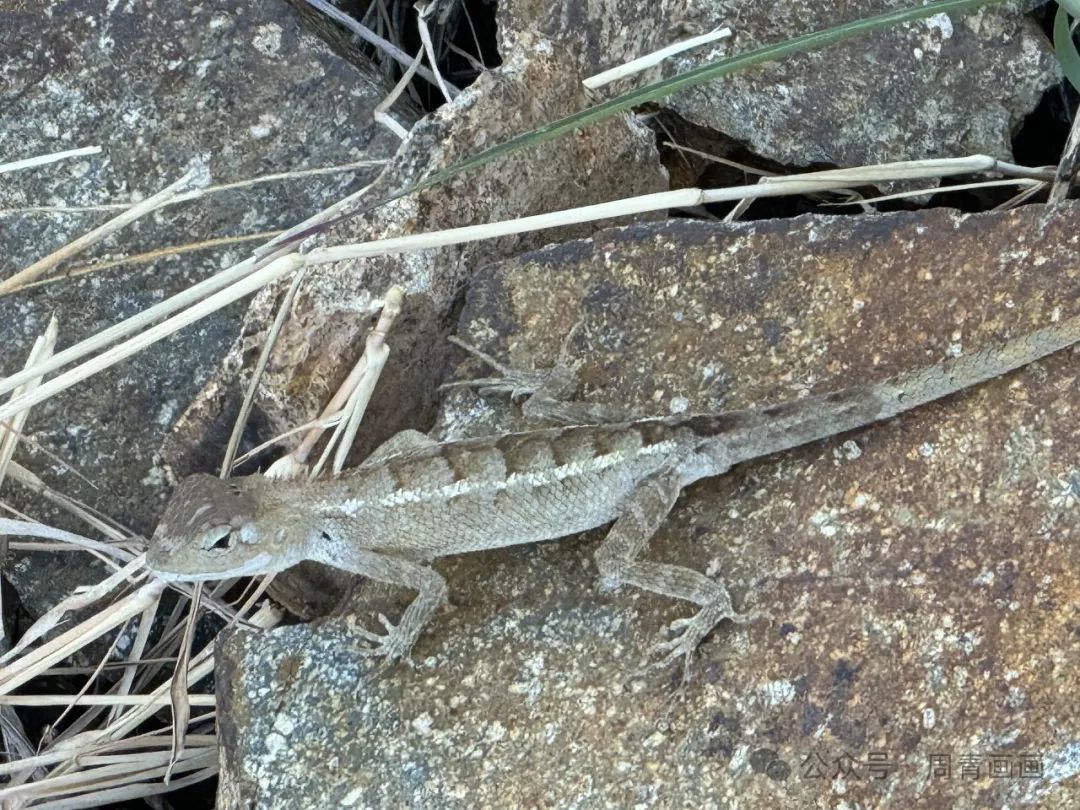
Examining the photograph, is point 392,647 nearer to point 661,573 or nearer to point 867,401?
point 661,573

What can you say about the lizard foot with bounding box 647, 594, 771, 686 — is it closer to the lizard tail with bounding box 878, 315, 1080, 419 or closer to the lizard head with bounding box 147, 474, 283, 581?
the lizard tail with bounding box 878, 315, 1080, 419

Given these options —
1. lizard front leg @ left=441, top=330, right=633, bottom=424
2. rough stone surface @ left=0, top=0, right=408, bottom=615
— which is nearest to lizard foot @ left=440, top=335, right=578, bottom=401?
lizard front leg @ left=441, top=330, right=633, bottom=424

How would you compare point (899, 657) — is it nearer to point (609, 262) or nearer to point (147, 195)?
point (609, 262)

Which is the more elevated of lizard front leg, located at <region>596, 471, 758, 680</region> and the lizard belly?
the lizard belly

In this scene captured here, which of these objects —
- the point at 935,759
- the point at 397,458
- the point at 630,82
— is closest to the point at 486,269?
the point at 397,458

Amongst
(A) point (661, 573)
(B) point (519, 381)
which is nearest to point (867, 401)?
(A) point (661, 573)

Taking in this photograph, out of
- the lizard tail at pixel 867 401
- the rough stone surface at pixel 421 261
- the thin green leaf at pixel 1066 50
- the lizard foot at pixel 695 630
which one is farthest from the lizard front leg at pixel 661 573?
the thin green leaf at pixel 1066 50
